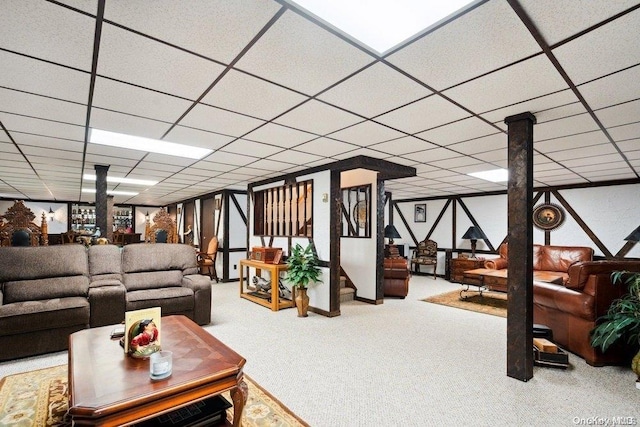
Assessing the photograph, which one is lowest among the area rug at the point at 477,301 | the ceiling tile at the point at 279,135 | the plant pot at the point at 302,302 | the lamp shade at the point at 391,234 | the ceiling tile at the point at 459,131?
the area rug at the point at 477,301

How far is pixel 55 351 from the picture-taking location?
3.41 meters

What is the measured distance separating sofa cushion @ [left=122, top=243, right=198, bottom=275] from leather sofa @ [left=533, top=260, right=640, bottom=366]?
4.93 m

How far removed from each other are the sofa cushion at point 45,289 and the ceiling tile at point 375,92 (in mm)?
3719

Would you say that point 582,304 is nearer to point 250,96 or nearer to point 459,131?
point 459,131

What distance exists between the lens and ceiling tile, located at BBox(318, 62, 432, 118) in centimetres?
214

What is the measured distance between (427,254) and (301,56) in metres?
8.41

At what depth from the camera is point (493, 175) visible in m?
5.98

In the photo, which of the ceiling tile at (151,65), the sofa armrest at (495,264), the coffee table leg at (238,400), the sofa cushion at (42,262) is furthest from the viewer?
the sofa armrest at (495,264)

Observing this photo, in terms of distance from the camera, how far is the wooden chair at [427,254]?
8922mm

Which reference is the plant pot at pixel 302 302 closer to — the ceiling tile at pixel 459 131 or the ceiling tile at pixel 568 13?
the ceiling tile at pixel 459 131

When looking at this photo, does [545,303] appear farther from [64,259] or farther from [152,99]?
[64,259]

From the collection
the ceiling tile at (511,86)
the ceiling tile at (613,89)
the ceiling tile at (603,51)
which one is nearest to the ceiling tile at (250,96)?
the ceiling tile at (511,86)

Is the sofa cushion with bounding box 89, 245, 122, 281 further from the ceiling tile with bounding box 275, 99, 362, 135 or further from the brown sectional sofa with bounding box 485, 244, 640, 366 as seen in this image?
the brown sectional sofa with bounding box 485, 244, 640, 366

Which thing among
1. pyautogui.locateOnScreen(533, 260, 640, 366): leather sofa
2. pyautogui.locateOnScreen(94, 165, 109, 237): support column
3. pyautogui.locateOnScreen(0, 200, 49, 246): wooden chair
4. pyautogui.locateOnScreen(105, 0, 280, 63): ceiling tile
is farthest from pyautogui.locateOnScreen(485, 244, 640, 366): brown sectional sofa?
pyautogui.locateOnScreen(0, 200, 49, 246): wooden chair
